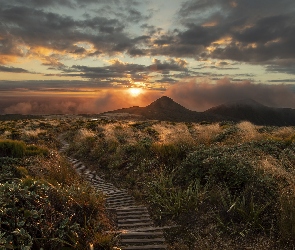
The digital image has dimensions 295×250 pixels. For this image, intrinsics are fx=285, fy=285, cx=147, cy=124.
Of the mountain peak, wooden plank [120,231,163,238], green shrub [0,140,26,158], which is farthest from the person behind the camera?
the mountain peak

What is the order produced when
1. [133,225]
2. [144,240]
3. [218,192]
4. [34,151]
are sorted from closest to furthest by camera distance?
[144,240] < [133,225] < [218,192] < [34,151]

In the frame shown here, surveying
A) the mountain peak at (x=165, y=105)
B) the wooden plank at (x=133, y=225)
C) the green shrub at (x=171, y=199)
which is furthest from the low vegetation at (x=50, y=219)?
the mountain peak at (x=165, y=105)

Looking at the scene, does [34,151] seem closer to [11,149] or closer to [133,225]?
[11,149]

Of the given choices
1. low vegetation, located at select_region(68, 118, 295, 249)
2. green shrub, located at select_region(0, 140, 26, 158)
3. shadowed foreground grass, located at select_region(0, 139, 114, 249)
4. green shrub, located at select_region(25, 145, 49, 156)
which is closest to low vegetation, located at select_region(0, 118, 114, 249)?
shadowed foreground grass, located at select_region(0, 139, 114, 249)

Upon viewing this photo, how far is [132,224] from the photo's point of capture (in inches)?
300

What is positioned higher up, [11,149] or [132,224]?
[11,149]

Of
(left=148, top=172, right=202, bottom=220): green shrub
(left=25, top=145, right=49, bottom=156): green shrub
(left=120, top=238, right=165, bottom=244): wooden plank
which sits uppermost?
(left=25, top=145, right=49, bottom=156): green shrub

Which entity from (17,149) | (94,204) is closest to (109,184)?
(94,204)

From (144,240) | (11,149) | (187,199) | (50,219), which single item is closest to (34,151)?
(11,149)

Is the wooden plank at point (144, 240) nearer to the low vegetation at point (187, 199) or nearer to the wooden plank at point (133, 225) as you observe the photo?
the low vegetation at point (187, 199)

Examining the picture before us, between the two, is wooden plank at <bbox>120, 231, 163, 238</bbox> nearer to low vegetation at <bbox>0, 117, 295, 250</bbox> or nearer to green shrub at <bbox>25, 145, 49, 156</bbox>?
low vegetation at <bbox>0, 117, 295, 250</bbox>

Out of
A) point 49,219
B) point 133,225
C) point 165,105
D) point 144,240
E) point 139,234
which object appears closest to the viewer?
point 49,219

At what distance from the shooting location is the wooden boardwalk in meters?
6.66

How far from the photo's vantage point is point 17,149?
12938mm
